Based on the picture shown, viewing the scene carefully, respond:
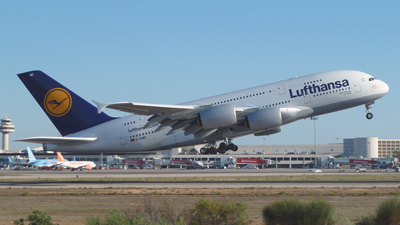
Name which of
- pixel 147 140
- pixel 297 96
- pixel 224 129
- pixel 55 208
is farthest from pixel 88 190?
pixel 297 96

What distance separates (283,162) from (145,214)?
112 metres

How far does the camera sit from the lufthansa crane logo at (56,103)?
4171 cm

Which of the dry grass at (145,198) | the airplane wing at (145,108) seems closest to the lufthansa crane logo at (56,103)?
the dry grass at (145,198)

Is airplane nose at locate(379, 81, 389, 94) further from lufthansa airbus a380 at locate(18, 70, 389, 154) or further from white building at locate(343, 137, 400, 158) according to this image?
white building at locate(343, 137, 400, 158)

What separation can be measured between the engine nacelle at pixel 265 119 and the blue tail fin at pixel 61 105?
14.3 metres

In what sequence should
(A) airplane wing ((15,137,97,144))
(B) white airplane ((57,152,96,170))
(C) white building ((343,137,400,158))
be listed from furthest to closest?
1. (C) white building ((343,137,400,158))
2. (B) white airplane ((57,152,96,170))
3. (A) airplane wing ((15,137,97,144))

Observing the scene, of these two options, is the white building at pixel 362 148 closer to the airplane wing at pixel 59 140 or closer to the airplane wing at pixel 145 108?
the airplane wing at pixel 59 140

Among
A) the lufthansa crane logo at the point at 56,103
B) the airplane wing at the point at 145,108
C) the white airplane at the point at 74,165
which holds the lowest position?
the white airplane at the point at 74,165

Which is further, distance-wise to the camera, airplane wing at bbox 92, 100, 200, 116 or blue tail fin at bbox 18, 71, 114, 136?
blue tail fin at bbox 18, 71, 114, 136

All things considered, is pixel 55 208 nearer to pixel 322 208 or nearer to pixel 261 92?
pixel 322 208

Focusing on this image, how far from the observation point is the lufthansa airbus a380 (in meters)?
35.3

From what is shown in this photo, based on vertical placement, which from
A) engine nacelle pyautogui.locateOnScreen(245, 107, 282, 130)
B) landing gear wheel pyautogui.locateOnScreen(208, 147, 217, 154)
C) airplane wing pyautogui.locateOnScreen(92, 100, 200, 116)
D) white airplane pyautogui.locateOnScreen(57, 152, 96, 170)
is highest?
airplane wing pyautogui.locateOnScreen(92, 100, 200, 116)

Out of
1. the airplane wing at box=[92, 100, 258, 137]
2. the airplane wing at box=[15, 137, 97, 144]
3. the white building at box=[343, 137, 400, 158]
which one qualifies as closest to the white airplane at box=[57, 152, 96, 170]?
the airplane wing at box=[15, 137, 97, 144]

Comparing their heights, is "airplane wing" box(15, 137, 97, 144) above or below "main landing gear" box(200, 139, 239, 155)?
above
